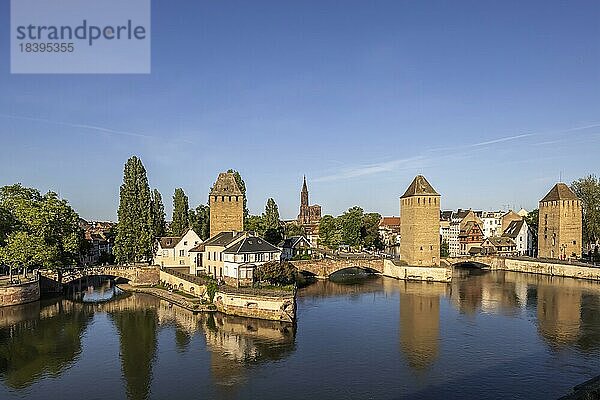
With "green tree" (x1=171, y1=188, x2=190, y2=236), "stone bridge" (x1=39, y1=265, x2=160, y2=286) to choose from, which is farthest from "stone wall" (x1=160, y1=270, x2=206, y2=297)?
"green tree" (x1=171, y1=188, x2=190, y2=236)

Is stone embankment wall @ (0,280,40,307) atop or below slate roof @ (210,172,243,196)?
below

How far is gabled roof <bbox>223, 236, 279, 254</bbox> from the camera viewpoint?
116ft

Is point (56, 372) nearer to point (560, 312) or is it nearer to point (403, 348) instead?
point (403, 348)

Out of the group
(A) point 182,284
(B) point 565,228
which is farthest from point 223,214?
(B) point 565,228

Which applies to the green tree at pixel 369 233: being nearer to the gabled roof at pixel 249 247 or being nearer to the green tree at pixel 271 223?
the green tree at pixel 271 223

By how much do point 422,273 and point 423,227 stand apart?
4.36m

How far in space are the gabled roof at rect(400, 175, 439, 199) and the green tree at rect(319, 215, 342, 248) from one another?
67.6 ft

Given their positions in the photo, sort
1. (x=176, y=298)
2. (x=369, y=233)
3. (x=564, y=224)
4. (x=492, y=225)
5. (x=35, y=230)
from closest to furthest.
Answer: (x=176, y=298) → (x=35, y=230) → (x=564, y=224) → (x=369, y=233) → (x=492, y=225)

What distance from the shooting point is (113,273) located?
4156cm

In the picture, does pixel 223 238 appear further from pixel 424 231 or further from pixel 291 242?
pixel 424 231

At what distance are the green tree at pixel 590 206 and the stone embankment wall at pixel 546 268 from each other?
27.7 ft

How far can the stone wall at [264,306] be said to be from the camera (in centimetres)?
2922

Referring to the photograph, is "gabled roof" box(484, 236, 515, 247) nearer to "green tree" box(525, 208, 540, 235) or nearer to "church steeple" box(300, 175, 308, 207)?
"green tree" box(525, 208, 540, 235)

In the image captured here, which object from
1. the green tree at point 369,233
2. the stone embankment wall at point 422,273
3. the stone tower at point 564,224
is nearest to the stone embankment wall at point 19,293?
the stone embankment wall at point 422,273
